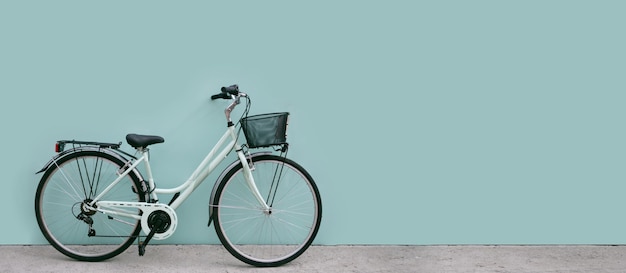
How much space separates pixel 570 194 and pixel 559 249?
18.2 inches

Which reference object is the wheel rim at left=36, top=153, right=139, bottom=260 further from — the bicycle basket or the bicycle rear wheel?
the bicycle basket

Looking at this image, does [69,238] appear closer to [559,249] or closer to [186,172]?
[186,172]

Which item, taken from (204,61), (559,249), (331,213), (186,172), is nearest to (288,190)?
(331,213)

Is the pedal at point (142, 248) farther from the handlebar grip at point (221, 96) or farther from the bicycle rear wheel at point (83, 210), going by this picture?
the handlebar grip at point (221, 96)

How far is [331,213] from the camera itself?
6477 mm

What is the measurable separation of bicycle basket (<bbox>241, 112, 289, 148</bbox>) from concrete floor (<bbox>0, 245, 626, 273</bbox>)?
0.96 m

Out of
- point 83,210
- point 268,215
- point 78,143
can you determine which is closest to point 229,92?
point 268,215

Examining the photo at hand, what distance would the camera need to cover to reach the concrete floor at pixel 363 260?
5.91m

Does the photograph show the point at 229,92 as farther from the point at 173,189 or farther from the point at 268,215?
the point at 268,215

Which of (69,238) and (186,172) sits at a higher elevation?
(186,172)

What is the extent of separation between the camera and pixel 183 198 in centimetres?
600

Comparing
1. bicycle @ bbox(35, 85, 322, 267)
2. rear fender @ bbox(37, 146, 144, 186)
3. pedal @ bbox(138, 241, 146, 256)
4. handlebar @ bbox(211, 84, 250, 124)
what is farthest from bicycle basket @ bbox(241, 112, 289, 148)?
pedal @ bbox(138, 241, 146, 256)

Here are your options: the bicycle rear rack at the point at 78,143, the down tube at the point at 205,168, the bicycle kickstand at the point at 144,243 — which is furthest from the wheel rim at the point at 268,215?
the bicycle rear rack at the point at 78,143

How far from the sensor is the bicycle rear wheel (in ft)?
19.5
